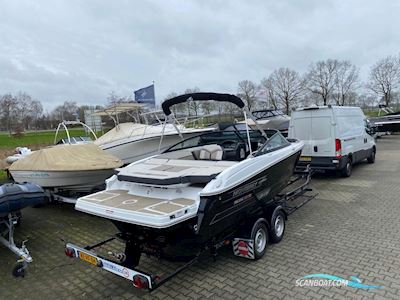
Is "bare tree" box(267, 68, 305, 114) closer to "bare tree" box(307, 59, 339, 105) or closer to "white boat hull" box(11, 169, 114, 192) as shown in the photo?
"bare tree" box(307, 59, 339, 105)

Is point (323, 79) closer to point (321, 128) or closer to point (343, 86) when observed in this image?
point (343, 86)

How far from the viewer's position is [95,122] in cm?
1136

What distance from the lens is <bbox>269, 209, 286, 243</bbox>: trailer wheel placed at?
429 cm

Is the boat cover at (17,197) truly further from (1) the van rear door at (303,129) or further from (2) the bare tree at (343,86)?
(2) the bare tree at (343,86)

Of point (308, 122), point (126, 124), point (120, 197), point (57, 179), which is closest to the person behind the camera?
point (120, 197)

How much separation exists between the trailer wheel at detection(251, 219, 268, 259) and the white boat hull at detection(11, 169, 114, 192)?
138 inches

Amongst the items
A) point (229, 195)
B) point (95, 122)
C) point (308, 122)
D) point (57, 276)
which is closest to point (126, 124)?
point (95, 122)

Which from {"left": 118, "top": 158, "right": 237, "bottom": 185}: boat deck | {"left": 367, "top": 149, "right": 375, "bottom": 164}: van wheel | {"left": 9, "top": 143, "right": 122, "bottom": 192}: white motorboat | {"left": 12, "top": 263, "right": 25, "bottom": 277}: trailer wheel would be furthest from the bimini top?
{"left": 367, "top": 149, "right": 375, "bottom": 164}: van wheel

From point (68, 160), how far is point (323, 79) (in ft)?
146

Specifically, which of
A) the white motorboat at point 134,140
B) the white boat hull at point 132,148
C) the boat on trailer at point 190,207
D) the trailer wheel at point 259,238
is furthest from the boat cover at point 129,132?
the trailer wheel at point 259,238

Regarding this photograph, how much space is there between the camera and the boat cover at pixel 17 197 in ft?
13.0

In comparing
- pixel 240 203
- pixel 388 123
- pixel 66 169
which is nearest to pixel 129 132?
pixel 66 169

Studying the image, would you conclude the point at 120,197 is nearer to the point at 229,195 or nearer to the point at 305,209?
the point at 229,195

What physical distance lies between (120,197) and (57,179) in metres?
3.09
